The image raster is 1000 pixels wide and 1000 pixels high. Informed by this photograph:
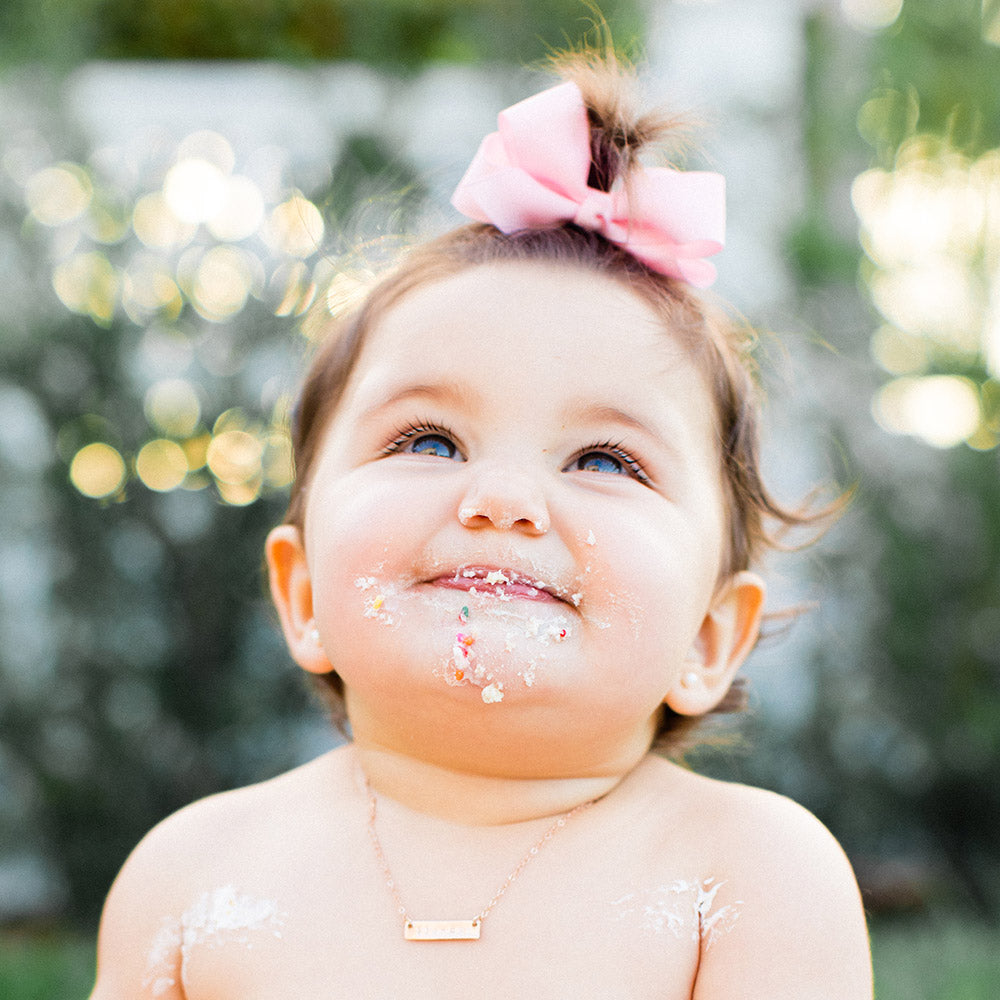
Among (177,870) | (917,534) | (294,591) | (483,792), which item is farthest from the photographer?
(917,534)

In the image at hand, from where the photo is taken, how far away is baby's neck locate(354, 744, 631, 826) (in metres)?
1.28

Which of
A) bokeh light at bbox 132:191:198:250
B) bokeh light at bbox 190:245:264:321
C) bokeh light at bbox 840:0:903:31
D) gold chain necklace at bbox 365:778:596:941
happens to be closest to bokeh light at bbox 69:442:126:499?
bokeh light at bbox 190:245:264:321

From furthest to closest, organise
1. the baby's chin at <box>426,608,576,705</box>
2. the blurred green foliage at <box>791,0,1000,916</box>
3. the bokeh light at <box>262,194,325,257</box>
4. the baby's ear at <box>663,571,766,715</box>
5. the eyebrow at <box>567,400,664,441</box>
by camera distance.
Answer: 1. the blurred green foliage at <box>791,0,1000,916</box>
2. the bokeh light at <box>262,194,325,257</box>
3. the baby's ear at <box>663,571,766,715</box>
4. the eyebrow at <box>567,400,664,441</box>
5. the baby's chin at <box>426,608,576,705</box>

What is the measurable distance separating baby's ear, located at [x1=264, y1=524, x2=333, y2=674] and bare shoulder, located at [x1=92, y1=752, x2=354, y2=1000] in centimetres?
16

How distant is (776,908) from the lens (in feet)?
3.95

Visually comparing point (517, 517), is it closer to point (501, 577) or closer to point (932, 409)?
point (501, 577)

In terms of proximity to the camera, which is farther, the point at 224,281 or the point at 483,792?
the point at 224,281

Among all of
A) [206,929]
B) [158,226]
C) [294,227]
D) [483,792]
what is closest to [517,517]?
[483,792]

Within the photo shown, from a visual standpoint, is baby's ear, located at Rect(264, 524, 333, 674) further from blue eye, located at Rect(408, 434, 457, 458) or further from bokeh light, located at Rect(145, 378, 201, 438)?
bokeh light, located at Rect(145, 378, 201, 438)

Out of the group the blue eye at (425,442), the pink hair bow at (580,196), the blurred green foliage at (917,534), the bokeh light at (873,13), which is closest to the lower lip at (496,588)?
the blue eye at (425,442)

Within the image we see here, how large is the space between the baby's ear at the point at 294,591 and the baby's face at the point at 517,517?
4.4 inches

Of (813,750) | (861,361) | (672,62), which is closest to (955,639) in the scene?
(813,750)

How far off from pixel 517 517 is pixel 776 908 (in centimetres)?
51

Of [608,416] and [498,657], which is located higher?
Result: [608,416]
